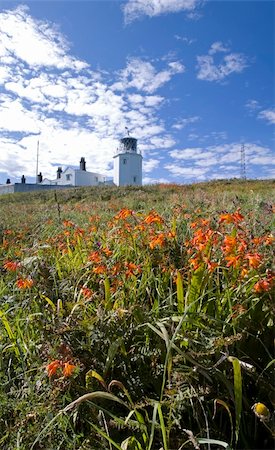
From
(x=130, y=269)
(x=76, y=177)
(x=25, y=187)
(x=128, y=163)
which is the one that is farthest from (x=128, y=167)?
(x=130, y=269)

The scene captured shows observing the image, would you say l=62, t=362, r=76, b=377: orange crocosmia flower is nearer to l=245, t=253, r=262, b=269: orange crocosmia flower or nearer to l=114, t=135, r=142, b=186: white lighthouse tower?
l=245, t=253, r=262, b=269: orange crocosmia flower

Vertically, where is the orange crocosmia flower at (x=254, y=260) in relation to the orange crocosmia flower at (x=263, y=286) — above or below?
above

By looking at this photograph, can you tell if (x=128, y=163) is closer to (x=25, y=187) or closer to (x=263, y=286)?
(x=25, y=187)

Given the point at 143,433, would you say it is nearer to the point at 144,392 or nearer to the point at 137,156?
the point at 144,392

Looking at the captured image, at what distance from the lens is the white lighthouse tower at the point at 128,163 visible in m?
55.9

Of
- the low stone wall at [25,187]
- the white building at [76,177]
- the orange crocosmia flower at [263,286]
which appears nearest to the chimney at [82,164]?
the white building at [76,177]

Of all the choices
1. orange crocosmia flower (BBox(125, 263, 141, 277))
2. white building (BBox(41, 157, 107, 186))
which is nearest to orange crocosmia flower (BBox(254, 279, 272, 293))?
orange crocosmia flower (BBox(125, 263, 141, 277))

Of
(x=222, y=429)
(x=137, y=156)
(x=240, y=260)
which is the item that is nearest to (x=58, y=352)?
(x=222, y=429)

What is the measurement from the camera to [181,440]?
1422 millimetres

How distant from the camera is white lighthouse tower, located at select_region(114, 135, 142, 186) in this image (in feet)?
183

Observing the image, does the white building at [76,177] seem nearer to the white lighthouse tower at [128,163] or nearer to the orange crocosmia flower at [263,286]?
the white lighthouse tower at [128,163]

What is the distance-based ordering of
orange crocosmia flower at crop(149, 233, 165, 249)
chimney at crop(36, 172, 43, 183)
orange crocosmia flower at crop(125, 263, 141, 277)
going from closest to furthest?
orange crocosmia flower at crop(125, 263, 141, 277), orange crocosmia flower at crop(149, 233, 165, 249), chimney at crop(36, 172, 43, 183)

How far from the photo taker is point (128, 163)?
56.0 meters

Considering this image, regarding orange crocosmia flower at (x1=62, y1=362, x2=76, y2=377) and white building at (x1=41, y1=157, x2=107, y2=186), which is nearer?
orange crocosmia flower at (x1=62, y1=362, x2=76, y2=377)
